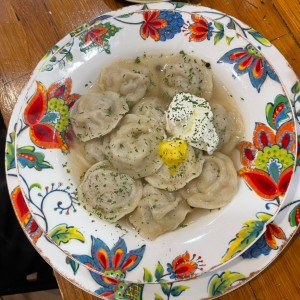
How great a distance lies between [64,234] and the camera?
135 centimetres

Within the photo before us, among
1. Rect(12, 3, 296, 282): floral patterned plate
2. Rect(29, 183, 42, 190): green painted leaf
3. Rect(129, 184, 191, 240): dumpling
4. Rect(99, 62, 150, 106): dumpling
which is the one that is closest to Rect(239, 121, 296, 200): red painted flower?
Rect(12, 3, 296, 282): floral patterned plate

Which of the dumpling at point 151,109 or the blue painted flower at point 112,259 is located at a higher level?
the dumpling at point 151,109

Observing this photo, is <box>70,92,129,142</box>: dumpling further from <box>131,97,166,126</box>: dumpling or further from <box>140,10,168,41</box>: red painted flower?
<box>140,10,168,41</box>: red painted flower

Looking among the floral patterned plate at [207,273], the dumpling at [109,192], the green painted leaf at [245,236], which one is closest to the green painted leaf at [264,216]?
the green painted leaf at [245,236]

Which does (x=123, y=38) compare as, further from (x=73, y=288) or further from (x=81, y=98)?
(x=73, y=288)

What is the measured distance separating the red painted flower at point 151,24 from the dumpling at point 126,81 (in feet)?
0.53

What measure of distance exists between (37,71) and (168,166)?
643mm

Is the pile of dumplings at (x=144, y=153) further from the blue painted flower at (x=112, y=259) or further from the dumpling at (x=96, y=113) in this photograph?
the blue painted flower at (x=112, y=259)

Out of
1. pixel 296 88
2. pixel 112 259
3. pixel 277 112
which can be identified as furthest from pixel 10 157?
pixel 296 88

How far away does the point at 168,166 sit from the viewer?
158 centimetres

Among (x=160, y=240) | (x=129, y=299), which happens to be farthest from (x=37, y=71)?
(x=129, y=299)

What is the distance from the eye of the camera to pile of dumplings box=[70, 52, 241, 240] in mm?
1544

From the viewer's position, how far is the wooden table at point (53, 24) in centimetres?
167

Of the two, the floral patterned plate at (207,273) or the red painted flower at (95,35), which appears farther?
the red painted flower at (95,35)
